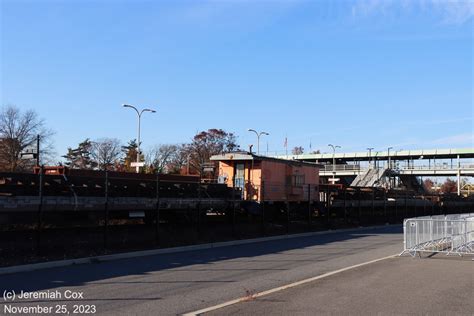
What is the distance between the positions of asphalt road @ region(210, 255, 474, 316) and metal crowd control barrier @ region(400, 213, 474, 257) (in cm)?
287

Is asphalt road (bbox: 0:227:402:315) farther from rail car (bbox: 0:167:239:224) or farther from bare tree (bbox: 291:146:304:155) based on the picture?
bare tree (bbox: 291:146:304:155)

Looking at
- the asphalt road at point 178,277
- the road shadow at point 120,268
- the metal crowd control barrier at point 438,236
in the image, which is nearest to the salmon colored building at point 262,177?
the road shadow at point 120,268

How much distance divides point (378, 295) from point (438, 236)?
8.47 metres

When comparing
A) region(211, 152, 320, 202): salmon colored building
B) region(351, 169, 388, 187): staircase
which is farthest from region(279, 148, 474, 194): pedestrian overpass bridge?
region(211, 152, 320, 202): salmon colored building

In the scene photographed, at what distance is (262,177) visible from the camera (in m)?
28.5

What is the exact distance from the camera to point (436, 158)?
128875 millimetres

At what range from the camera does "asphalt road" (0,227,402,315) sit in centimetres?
877

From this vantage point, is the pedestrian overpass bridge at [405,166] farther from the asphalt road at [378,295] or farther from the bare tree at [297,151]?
the asphalt road at [378,295]

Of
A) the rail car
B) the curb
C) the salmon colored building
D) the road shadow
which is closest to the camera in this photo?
the road shadow

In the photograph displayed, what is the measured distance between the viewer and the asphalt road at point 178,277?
345 inches

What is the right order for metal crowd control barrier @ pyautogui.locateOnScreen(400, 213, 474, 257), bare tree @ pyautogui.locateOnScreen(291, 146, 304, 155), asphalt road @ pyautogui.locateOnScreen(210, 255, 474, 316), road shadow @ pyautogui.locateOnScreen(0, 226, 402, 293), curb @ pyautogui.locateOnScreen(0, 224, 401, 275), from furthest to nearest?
bare tree @ pyautogui.locateOnScreen(291, 146, 304, 155)
metal crowd control barrier @ pyautogui.locateOnScreen(400, 213, 474, 257)
curb @ pyautogui.locateOnScreen(0, 224, 401, 275)
road shadow @ pyautogui.locateOnScreen(0, 226, 402, 293)
asphalt road @ pyautogui.locateOnScreen(210, 255, 474, 316)

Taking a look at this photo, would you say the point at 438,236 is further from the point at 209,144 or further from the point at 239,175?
the point at 209,144

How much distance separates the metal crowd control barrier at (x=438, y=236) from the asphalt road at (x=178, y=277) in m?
1.13

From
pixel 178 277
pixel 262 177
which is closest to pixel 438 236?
pixel 178 277
